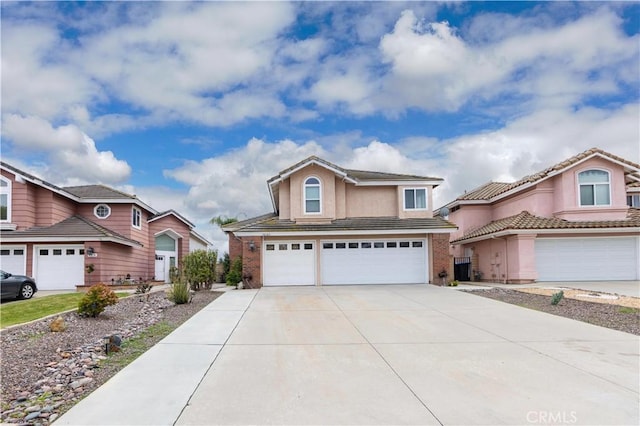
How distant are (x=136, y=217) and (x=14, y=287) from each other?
1053 cm

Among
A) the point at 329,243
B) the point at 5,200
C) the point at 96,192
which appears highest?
the point at 96,192

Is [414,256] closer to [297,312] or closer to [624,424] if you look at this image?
[297,312]

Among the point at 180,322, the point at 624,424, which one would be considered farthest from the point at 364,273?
the point at 624,424

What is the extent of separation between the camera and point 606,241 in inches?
821

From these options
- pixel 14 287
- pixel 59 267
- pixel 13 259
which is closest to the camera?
pixel 14 287

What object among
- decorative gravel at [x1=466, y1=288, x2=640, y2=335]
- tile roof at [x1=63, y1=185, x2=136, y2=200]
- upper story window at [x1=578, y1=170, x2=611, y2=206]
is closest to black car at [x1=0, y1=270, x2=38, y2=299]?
tile roof at [x1=63, y1=185, x2=136, y2=200]

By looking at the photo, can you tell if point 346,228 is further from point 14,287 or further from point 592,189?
point 14,287

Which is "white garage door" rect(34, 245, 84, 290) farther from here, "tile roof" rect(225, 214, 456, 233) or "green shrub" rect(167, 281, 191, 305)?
"green shrub" rect(167, 281, 191, 305)

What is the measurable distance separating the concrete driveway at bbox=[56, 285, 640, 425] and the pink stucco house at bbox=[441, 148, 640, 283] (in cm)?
1055

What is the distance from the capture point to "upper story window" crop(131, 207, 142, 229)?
2580cm

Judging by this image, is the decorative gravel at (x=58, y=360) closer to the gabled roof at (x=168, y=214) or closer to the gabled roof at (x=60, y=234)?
the gabled roof at (x=60, y=234)

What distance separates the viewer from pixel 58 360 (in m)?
7.17

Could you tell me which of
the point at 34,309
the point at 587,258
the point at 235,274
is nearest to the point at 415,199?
the point at 587,258

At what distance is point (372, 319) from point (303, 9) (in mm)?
9669
